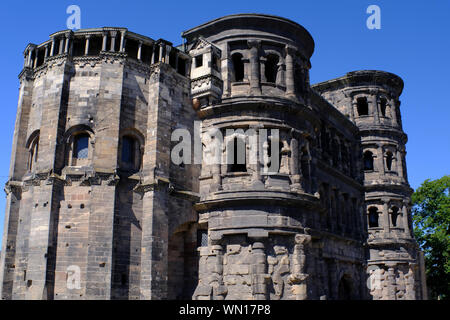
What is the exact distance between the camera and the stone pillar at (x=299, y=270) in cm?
2031

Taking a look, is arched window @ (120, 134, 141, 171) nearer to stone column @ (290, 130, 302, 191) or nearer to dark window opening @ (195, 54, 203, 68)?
dark window opening @ (195, 54, 203, 68)

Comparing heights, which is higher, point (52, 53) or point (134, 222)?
point (52, 53)

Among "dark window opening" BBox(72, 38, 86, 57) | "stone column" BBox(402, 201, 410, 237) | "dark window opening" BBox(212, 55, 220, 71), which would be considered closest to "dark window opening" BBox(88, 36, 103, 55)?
"dark window opening" BBox(72, 38, 86, 57)

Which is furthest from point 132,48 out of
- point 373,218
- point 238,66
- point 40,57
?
point 373,218

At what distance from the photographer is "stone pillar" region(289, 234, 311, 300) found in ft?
66.6

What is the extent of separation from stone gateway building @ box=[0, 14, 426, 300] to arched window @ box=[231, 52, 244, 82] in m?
0.08

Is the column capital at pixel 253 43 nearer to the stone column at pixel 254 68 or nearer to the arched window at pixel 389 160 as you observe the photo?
the stone column at pixel 254 68

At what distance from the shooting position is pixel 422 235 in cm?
3838

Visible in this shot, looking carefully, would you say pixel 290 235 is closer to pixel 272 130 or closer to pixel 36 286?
pixel 272 130

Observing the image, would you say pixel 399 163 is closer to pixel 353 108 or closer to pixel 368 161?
pixel 368 161

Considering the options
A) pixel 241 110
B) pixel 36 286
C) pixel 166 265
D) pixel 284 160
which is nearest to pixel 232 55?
pixel 241 110

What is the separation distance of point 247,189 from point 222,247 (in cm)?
273

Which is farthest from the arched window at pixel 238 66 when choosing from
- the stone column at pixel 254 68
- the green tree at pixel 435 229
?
the green tree at pixel 435 229

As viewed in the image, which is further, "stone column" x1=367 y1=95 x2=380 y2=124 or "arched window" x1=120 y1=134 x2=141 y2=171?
"stone column" x1=367 y1=95 x2=380 y2=124
